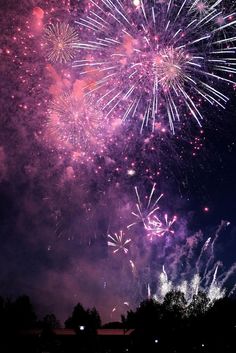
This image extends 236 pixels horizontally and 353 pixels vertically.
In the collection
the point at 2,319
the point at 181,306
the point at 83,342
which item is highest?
the point at 181,306

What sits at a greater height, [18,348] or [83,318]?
[83,318]

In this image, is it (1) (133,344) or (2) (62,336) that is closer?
(2) (62,336)

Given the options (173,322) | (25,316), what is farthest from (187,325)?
(25,316)

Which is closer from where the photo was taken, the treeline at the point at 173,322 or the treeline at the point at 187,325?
the treeline at the point at 173,322

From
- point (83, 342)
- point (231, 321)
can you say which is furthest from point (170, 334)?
point (83, 342)

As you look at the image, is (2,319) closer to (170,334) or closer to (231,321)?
(170,334)

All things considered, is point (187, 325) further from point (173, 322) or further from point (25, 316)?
point (25, 316)

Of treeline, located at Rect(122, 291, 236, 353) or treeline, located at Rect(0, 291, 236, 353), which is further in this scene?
treeline, located at Rect(122, 291, 236, 353)

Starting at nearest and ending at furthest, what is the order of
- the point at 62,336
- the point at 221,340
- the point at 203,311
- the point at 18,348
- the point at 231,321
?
Answer: the point at 18,348 < the point at 62,336 < the point at 221,340 < the point at 231,321 < the point at 203,311
